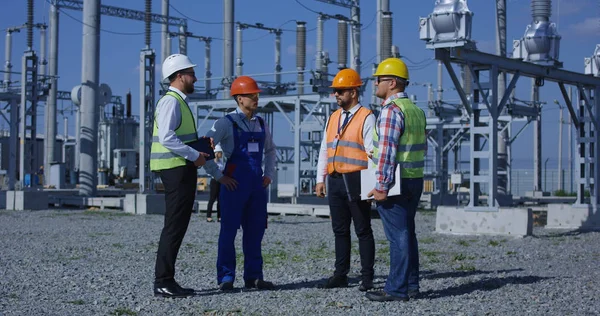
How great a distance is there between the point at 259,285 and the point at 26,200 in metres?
16.3

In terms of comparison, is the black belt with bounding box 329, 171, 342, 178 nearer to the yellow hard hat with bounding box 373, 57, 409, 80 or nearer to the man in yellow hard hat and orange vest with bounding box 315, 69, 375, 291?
the man in yellow hard hat and orange vest with bounding box 315, 69, 375, 291

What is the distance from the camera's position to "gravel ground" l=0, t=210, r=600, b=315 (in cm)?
634

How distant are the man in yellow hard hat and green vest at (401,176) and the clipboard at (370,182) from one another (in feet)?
0.10

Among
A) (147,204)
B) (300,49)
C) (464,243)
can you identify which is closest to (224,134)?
(464,243)

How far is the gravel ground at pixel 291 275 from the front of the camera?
6.34 metres

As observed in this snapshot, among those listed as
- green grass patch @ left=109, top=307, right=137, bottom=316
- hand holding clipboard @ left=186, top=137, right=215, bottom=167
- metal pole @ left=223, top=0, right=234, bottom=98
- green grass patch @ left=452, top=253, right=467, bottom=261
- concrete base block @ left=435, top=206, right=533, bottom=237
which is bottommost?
green grass patch @ left=109, top=307, right=137, bottom=316

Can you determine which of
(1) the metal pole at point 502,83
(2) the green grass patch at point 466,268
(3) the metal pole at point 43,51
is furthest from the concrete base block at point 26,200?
(3) the metal pole at point 43,51

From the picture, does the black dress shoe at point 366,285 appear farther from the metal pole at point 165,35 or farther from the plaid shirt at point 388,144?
the metal pole at point 165,35

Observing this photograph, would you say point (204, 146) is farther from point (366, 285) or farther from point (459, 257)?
point (459, 257)

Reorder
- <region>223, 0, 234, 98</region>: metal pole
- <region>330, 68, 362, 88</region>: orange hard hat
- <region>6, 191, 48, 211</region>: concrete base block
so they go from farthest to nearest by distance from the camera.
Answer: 1. <region>223, 0, 234, 98</region>: metal pole
2. <region>6, 191, 48, 211</region>: concrete base block
3. <region>330, 68, 362, 88</region>: orange hard hat

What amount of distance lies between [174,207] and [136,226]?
927cm

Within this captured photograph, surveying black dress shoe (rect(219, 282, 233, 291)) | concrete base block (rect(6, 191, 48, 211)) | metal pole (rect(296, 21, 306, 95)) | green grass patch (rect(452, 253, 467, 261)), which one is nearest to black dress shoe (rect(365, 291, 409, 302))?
black dress shoe (rect(219, 282, 233, 291))

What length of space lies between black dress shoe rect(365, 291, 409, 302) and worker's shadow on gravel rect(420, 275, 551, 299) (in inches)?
13.6

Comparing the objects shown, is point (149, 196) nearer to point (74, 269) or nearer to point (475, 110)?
point (475, 110)
